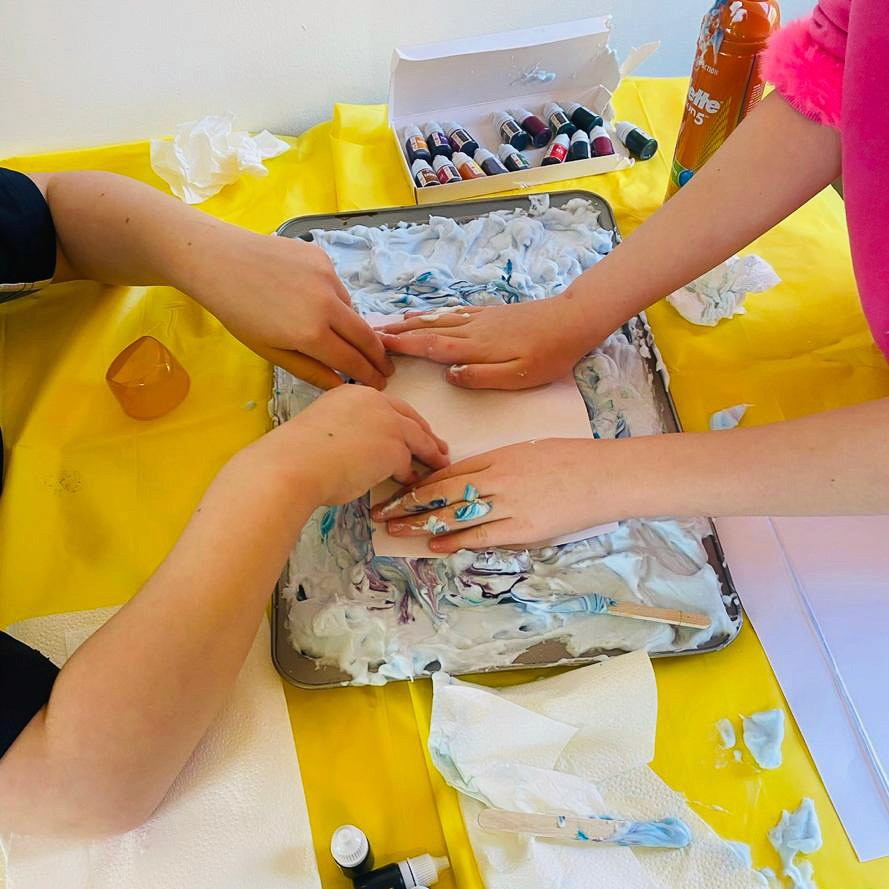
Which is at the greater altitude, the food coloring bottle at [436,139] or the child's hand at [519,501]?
the food coloring bottle at [436,139]

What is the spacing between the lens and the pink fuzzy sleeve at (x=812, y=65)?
67cm

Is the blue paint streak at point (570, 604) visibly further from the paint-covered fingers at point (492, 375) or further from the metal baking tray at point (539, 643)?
the paint-covered fingers at point (492, 375)

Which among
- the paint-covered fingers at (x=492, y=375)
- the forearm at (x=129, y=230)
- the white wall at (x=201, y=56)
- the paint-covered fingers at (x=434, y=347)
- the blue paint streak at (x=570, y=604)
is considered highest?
the white wall at (x=201, y=56)

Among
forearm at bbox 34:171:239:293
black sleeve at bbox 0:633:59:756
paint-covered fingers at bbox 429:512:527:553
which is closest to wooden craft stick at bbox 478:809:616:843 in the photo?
paint-covered fingers at bbox 429:512:527:553

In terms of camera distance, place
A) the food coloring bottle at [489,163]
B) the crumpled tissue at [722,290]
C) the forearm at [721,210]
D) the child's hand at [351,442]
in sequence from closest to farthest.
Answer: the child's hand at [351,442] → the forearm at [721,210] → the crumpled tissue at [722,290] → the food coloring bottle at [489,163]

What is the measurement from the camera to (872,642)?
0.67 metres

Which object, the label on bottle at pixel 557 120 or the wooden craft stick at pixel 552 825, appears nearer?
the wooden craft stick at pixel 552 825

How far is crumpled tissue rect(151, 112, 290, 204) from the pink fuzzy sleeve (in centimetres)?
64

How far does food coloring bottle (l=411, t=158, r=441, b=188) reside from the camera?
0.96 m

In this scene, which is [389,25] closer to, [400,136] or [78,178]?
[400,136]

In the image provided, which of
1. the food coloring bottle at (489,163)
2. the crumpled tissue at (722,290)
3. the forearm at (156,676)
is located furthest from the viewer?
the food coloring bottle at (489,163)

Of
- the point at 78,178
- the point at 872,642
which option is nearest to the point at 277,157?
the point at 78,178

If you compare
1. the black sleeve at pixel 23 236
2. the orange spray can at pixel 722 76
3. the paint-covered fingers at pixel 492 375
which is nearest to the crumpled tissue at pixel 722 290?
the orange spray can at pixel 722 76

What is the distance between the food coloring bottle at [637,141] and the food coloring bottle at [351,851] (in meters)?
0.90
